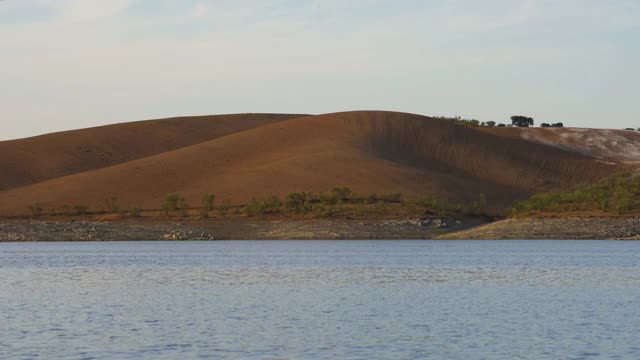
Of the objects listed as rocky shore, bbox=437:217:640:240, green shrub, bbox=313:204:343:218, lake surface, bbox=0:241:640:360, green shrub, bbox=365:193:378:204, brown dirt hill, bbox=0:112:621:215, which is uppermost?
brown dirt hill, bbox=0:112:621:215

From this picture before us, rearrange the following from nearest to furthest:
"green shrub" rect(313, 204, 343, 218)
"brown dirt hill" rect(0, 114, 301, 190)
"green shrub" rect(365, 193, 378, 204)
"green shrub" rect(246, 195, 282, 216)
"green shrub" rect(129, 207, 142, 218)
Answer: "green shrub" rect(313, 204, 343, 218)
"green shrub" rect(246, 195, 282, 216)
"green shrub" rect(365, 193, 378, 204)
"green shrub" rect(129, 207, 142, 218)
"brown dirt hill" rect(0, 114, 301, 190)

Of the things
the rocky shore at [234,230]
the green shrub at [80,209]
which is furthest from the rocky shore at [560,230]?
the green shrub at [80,209]

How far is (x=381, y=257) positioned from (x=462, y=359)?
163ft

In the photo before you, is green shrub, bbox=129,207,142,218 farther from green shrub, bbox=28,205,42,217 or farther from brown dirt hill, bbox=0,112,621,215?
green shrub, bbox=28,205,42,217

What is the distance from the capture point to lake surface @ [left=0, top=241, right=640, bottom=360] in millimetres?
29219

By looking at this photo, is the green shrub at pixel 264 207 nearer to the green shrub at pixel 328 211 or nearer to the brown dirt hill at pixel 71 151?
the green shrub at pixel 328 211

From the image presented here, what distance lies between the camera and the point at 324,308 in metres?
39.4

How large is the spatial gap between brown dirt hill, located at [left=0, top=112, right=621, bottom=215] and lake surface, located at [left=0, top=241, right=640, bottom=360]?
68.8 m

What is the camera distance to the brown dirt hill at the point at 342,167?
5630 inches

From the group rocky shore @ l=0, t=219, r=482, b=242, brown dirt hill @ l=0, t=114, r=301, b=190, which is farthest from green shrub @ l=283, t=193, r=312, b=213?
brown dirt hill @ l=0, t=114, r=301, b=190

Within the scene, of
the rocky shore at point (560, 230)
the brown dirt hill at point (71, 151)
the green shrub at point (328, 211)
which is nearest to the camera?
the rocky shore at point (560, 230)

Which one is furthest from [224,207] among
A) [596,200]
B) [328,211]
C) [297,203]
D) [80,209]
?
[596,200]

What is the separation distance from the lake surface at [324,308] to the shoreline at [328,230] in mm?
30942

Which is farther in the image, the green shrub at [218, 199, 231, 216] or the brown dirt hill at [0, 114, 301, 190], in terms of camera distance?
the brown dirt hill at [0, 114, 301, 190]
